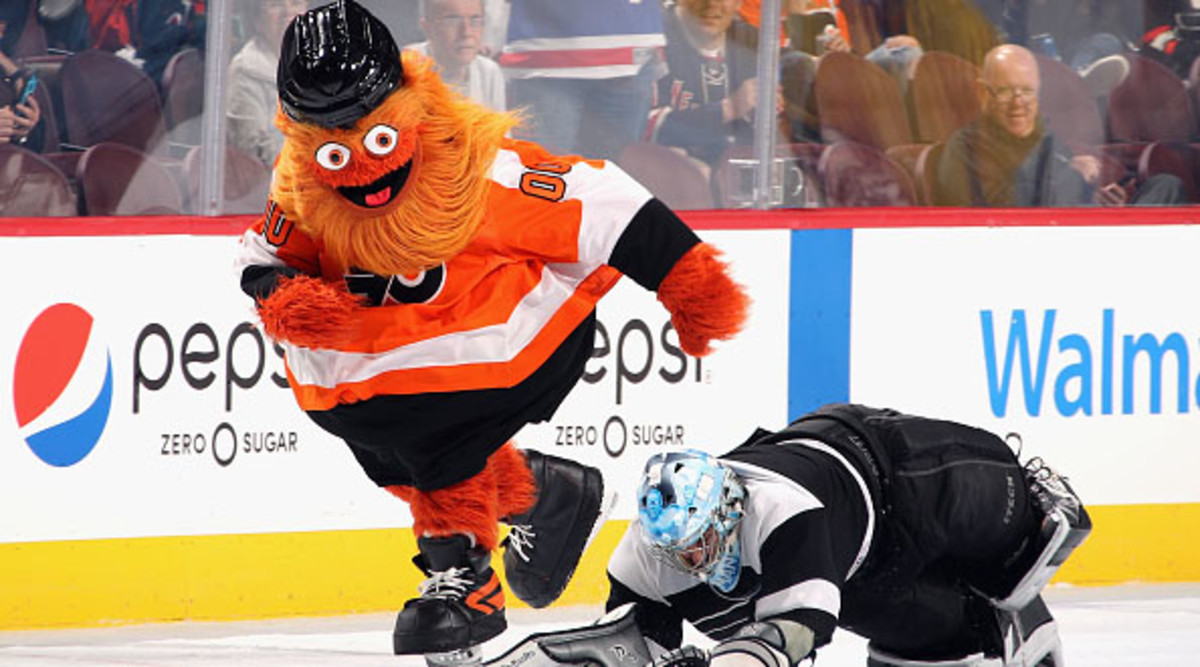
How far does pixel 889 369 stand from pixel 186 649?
6.72 ft

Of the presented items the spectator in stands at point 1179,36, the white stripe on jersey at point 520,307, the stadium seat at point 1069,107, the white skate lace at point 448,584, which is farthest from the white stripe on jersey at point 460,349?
the spectator in stands at point 1179,36

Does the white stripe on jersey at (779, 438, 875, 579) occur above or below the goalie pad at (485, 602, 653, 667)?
above

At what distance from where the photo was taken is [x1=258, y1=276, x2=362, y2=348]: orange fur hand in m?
3.17

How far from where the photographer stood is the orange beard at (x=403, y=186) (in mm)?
3203

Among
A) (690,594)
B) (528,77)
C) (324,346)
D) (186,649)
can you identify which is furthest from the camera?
(528,77)

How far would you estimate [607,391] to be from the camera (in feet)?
17.2

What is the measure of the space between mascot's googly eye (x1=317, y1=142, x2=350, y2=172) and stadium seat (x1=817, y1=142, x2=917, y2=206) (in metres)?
2.54

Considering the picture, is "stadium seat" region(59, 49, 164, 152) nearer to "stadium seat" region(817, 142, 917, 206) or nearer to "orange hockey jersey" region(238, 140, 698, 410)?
"orange hockey jersey" region(238, 140, 698, 410)

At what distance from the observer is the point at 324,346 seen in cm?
323

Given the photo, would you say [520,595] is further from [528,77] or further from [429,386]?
[528,77]

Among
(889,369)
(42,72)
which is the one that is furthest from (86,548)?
(889,369)

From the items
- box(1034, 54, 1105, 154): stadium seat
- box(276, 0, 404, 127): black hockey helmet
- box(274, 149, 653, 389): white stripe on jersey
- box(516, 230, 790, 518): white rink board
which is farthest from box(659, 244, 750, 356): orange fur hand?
box(1034, 54, 1105, 154): stadium seat

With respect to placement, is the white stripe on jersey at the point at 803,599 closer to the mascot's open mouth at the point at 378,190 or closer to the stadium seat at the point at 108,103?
the mascot's open mouth at the point at 378,190

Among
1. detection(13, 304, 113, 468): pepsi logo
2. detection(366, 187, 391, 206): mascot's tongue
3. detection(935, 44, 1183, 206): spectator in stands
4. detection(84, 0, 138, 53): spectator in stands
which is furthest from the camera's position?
detection(935, 44, 1183, 206): spectator in stands
